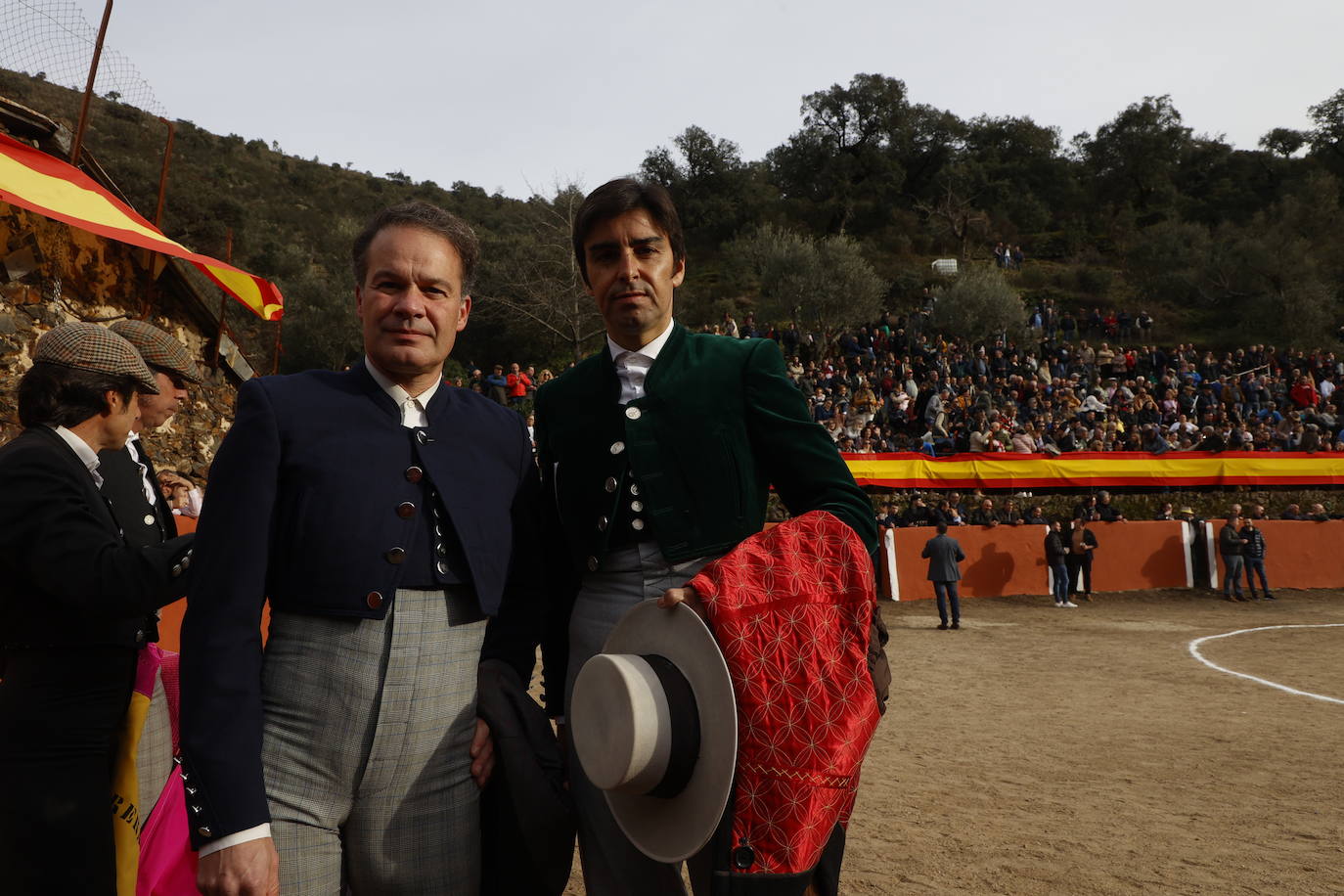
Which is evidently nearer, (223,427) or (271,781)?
(271,781)

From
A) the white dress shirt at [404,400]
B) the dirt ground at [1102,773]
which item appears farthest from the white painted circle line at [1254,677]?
the white dress shirt at [404,400]

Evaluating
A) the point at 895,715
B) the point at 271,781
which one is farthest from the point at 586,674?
the point at 895,715

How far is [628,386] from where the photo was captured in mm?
2070

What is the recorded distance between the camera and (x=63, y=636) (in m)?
2.06

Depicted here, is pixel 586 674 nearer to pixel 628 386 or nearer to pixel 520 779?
pixel 520 779

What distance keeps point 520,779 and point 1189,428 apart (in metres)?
22.5

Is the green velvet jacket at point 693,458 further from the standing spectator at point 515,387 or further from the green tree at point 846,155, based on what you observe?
the green tree at point 846,155

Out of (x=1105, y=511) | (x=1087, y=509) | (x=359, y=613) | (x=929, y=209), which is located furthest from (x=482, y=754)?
(x=929, y=209)

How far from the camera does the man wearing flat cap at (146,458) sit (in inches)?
89.2

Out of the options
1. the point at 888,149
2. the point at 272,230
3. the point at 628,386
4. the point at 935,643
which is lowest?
the point at 935,643

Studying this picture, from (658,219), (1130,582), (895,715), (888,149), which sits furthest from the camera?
(888,149)

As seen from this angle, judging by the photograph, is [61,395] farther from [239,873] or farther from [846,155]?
[846,155]

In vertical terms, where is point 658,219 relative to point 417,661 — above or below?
above

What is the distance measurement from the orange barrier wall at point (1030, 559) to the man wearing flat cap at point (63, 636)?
14.5 meters
